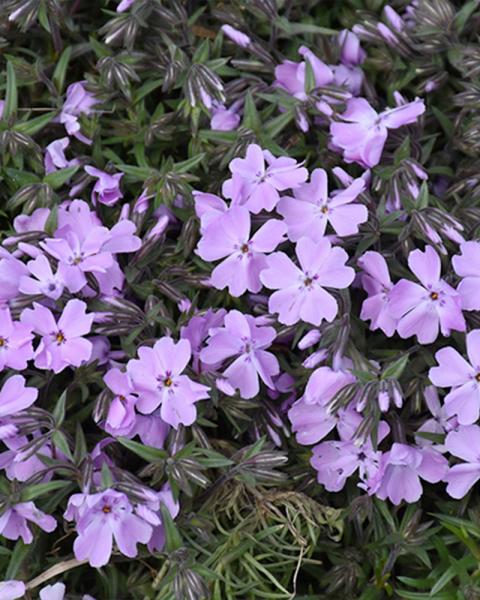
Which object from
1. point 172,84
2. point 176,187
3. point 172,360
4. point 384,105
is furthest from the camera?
point 384,105

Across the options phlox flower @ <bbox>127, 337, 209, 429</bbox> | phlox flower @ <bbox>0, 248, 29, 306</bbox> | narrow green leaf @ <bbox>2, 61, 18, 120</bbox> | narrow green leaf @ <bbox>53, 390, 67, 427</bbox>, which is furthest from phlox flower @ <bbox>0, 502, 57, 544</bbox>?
narrow green leaf @ <bbox>2, 61, 18, 120</bbox>

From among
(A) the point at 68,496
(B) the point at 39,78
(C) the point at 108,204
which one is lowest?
(A) the point at 68,496

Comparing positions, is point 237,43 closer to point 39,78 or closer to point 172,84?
→ point 172,84

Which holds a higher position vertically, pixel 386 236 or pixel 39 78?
pixel 39 78

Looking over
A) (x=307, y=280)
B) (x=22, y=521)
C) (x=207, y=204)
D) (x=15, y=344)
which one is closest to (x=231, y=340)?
(x=307, y=280)

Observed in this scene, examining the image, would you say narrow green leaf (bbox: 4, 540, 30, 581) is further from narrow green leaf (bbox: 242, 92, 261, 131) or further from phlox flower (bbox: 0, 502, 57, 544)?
narrow green leaf (bbox: 242, 92, 261, 131)

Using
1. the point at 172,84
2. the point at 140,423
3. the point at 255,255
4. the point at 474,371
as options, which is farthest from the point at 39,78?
the point at 474,371

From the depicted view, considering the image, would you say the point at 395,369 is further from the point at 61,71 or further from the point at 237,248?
the point at 61,71

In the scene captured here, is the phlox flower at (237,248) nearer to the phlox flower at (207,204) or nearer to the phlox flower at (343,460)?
the phlox flower at (207,204)
